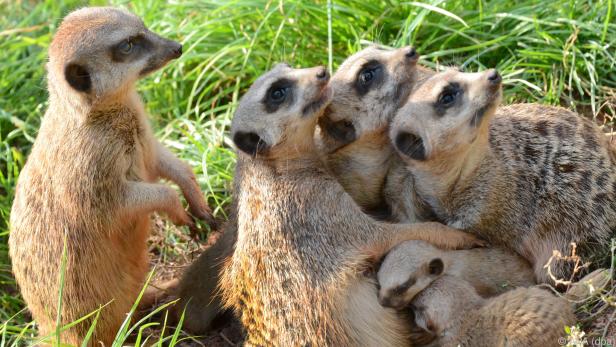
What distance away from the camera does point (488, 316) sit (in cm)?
374

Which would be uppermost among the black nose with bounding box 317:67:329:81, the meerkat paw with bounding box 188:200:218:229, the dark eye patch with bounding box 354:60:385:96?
the black nose with bounding box 317:67:329:81

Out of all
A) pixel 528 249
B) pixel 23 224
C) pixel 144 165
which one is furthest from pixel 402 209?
pixel 23 224

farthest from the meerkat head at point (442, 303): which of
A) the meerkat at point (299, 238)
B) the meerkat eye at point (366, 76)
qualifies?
the meerkat eye at point (366, 76)

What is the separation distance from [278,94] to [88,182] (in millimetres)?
1110

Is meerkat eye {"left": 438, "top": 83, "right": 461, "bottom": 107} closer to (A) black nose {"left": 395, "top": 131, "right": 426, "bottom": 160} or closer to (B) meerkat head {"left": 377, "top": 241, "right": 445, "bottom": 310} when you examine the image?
(A) black nose {"left": 395, "top": 131, "right": 426, "bottom": 160}

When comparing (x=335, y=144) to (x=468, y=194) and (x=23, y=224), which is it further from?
(x=23, y=224)

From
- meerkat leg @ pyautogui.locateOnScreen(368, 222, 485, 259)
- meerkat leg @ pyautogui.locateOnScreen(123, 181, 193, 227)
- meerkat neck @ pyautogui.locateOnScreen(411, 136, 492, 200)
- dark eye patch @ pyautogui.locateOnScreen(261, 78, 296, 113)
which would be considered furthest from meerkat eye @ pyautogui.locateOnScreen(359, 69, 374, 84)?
meerkat leg @ pyautogui.locateOnScreen(123, 181, 193, 227)

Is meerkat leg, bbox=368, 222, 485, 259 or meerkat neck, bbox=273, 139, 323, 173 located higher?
meerkat neck, bbox=273, 139, 323, 173

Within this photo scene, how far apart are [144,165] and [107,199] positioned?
16.5 inches

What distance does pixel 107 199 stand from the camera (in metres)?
4.38

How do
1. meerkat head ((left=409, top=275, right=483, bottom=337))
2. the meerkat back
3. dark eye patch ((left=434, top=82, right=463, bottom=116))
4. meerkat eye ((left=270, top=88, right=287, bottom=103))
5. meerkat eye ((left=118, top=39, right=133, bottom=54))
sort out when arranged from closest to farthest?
the meerkat back
meerkat head ((left=409, top=275, right=483, bottom=337))
dark eye patch ((left=434, top=82, right=463, bottom=116))
meerkat eye ((left=270, top=88, right=287, bottom=103))
meerkat eye ((left=118, top=39, right=133, bottom=54))

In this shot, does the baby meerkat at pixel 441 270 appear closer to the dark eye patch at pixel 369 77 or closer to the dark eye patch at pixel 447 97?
the dark eye patch at pixel 447 97

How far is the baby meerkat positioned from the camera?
3910mm

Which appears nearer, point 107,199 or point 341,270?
point 341,270
